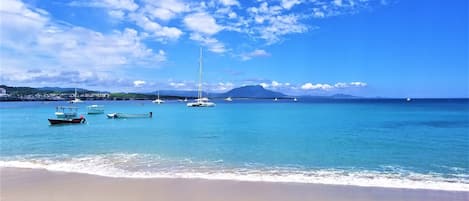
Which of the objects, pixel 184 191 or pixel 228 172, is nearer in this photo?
pixel 184 191

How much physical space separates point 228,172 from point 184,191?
10.6 ft

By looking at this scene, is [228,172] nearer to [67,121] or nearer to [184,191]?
[184,191]

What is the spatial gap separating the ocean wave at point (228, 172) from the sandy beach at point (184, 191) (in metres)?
0.71

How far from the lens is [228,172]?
14.0 m

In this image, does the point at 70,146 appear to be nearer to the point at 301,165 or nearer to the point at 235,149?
the point at 235,149

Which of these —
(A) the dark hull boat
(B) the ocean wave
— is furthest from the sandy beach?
(A) the dark hull boat

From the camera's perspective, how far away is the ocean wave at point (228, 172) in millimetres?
12258

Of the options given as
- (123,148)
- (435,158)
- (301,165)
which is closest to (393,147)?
(435,158)

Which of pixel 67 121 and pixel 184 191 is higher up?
pixel 67 121

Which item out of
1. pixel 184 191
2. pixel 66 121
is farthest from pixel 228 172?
pixel 66 121

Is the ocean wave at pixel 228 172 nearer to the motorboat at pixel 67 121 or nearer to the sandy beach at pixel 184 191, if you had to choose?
the sandy beach at pixel 184 191

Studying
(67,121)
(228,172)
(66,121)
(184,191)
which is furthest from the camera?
(67,121)

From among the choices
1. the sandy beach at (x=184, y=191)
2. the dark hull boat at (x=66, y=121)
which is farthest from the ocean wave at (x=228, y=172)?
the dark hull boat at (x=66, y=121)

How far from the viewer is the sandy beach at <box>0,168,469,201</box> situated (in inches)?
405
